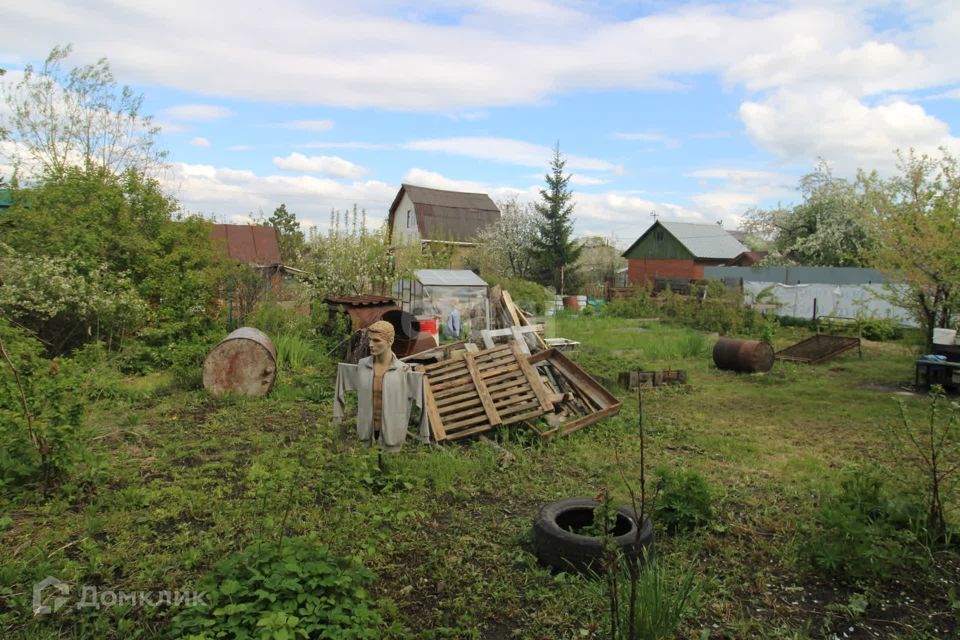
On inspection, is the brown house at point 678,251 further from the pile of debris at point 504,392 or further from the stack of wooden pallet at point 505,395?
the stack of wooden pallet at point 505,395

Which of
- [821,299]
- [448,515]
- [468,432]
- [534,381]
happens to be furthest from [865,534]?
[821,299]

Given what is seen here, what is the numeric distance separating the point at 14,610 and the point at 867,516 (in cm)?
539

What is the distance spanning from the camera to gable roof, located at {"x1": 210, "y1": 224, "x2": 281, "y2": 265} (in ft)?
85.2

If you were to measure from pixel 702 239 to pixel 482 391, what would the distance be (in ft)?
109

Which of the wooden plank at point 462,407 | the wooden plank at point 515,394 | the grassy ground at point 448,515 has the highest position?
the wooden plank at point 515,394

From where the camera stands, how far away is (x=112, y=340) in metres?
10.9

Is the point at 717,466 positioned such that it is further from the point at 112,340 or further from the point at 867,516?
the point at 112,340

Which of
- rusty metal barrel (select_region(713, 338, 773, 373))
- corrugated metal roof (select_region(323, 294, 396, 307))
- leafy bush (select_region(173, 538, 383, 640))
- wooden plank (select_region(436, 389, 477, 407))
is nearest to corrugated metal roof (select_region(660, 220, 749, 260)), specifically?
rusty metal barrel (select_region(713, 338, 773, 373))

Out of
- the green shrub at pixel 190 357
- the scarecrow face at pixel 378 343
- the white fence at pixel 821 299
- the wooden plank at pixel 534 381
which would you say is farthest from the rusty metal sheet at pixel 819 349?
the green shrub at pixel 190 357

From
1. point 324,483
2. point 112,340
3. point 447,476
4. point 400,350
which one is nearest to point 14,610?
point 324,483

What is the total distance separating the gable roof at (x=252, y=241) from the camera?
25969 millimetres

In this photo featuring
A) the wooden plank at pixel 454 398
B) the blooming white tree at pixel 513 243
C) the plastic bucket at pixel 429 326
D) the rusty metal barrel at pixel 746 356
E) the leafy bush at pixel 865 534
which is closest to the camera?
the leafy bush at pixel 865 534

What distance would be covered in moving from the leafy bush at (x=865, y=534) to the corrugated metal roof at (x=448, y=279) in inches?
430

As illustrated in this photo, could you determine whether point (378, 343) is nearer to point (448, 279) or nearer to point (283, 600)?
point (283, 600)
